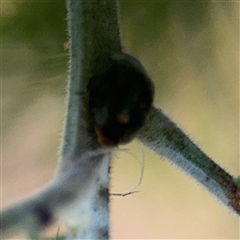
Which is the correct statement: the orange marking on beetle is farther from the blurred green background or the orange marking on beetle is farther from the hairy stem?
the blurred green background

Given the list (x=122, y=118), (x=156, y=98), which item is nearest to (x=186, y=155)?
(x=122, y=118)

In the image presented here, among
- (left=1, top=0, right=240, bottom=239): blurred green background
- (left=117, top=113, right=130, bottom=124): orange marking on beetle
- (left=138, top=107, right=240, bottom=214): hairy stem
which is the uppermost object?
(left=117, top=113, right=130, bottom=124): orange marking on beetle

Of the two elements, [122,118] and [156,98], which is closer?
[122,118]

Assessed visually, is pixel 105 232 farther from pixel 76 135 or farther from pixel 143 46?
pixel 143 46

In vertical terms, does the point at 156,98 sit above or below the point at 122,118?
below

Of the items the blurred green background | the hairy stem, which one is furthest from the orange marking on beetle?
the blurred green background

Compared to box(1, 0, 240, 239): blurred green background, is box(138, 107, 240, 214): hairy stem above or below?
above

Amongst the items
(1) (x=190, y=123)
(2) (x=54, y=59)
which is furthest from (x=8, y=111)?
(1) (x=190, y=123)

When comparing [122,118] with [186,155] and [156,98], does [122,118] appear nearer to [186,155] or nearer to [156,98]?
[186,155]

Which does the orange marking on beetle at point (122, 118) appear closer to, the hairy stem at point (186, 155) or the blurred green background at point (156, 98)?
the hairy stem at point (186, 155)
